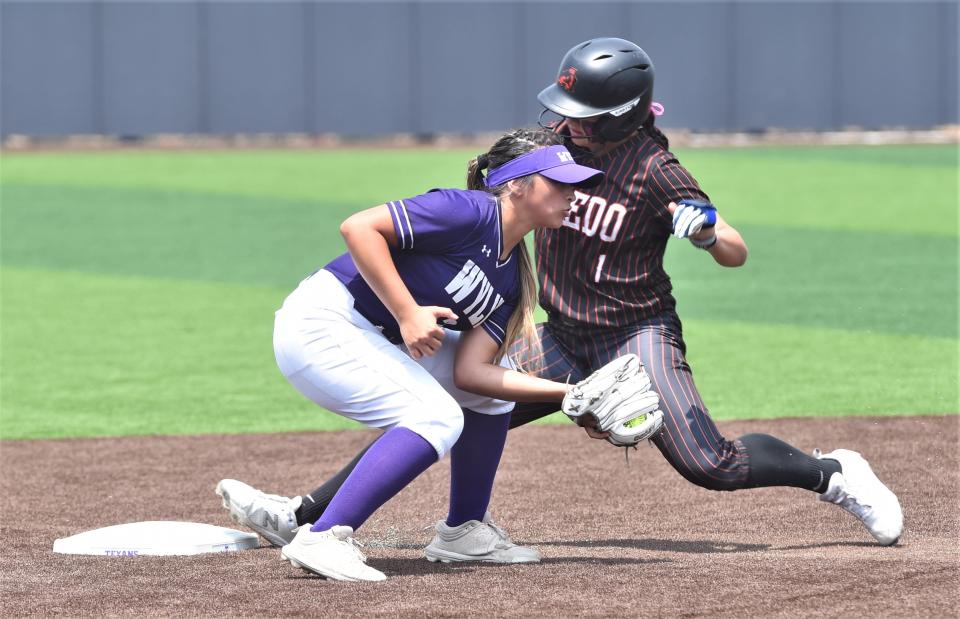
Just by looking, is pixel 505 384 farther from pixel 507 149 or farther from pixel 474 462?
pixel 507 149

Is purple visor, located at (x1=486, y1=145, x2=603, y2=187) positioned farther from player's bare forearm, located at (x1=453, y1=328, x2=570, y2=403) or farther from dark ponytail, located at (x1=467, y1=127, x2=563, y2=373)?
player's bare forearm, located at (x1=453, y1=328, x2=570, y2=403)

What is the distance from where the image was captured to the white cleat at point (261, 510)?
15.2 feet

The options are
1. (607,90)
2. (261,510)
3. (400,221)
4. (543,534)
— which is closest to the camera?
(400,221)

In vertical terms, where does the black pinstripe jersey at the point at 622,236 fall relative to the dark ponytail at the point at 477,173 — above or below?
below

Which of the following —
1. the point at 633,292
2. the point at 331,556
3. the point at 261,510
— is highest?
the point at 633,292

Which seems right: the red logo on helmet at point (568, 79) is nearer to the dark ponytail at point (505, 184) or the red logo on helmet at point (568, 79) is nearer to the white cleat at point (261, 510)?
the dark ponytail at point (505, 184)

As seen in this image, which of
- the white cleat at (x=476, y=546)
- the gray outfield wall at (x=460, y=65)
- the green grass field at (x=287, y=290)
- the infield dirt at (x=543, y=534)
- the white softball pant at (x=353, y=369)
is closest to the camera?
the infield dirt at (x=543, y=534)

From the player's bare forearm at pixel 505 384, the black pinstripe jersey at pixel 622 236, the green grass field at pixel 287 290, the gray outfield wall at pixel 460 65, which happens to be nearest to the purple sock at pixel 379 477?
the player's bare forearm at pixel 505 384

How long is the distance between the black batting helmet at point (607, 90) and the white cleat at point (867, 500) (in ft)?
4.61

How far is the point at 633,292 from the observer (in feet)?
15.9

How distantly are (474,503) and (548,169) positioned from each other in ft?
3.77

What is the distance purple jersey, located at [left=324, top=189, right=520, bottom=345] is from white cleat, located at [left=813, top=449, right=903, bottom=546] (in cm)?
133

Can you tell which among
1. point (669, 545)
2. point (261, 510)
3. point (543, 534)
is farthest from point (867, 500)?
point (261, 510)

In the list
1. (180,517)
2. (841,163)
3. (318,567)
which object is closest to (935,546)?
(318,567)
